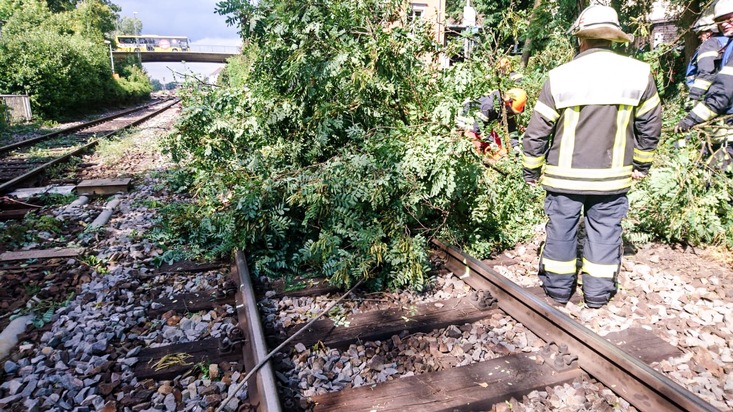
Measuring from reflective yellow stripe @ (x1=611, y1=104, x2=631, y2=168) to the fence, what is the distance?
67.5ft

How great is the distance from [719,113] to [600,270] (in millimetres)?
2597

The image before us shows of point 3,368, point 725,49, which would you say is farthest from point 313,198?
point 725,49

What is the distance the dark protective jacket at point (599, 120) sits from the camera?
10.8ft

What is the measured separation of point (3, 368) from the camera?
9.08 feet

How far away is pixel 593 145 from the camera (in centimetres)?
338

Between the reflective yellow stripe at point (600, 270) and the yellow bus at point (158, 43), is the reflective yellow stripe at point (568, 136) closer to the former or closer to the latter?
the reflective yellow stripe at point (600, 270)

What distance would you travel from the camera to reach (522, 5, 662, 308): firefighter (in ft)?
10.9

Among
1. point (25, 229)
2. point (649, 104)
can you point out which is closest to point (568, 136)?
point (649, 104)

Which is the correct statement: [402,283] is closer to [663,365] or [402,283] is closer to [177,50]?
[663,365]

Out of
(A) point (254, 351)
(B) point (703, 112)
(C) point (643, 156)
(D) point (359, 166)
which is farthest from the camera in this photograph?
(B) point (703, 112)

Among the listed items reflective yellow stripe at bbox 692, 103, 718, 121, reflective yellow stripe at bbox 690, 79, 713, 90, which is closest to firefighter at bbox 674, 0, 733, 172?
reflective yellow stripe at bbox 692, 103, 718, 121

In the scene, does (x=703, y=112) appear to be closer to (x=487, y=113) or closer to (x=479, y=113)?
(x=487, y=113)

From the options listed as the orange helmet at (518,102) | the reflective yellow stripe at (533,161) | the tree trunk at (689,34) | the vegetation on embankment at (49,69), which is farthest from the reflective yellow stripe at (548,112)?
the vegetation on embankment at (49,69)

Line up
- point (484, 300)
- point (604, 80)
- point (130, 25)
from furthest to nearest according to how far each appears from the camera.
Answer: point (130, 25)
point (484, 300)
point (604, 80)
